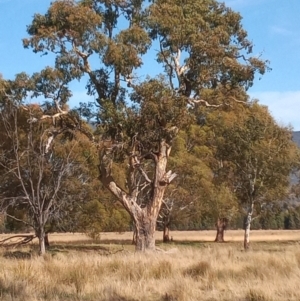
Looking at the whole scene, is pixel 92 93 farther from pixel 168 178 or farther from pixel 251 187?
pixel 251 187

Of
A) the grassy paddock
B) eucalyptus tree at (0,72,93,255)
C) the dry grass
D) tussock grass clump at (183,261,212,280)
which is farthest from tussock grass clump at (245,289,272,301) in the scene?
the dry grass

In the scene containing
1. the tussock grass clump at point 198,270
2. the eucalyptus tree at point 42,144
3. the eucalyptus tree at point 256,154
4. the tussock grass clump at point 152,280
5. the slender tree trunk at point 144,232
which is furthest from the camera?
the eucalyptus tree at point 256,154

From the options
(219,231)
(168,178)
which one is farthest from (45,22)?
(219,231)

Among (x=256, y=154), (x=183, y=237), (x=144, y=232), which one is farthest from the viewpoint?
(x=183, y=237)

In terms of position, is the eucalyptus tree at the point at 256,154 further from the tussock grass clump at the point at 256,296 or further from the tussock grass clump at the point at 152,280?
the tussock grass clump at the point at 256,296

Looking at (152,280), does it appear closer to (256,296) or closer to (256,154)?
(256,296)

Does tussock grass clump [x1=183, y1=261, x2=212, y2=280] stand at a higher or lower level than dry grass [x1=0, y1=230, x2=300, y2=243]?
higher

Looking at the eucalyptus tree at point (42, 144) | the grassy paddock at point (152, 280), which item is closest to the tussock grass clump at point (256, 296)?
the grassy paddock at point (152, 280)

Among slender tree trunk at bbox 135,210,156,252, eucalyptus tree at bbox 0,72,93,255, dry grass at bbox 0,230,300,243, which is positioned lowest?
dry grass at bbox 0,230,300,243

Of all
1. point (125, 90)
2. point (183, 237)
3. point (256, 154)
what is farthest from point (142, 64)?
point (183, 237)

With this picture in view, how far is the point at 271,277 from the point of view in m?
12.2

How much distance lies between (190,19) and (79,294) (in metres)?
17.2

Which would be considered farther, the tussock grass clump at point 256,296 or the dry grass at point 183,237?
the dry grass at point 183,237

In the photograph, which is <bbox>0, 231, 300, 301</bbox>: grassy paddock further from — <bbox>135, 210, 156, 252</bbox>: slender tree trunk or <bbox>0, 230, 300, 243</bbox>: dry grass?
<bbox>0, 230, 300, 243</bbox>: dry grass
